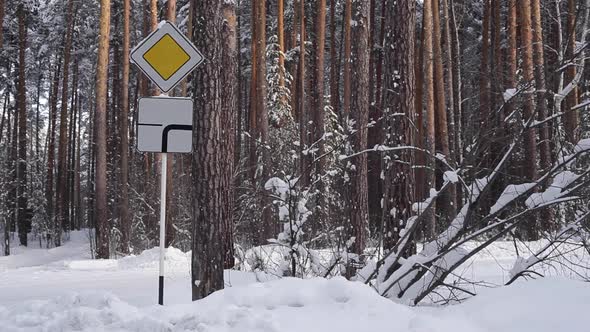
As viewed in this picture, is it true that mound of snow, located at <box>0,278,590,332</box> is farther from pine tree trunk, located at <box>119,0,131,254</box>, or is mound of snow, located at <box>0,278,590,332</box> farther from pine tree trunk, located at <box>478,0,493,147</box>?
pine tree trunk, located at <box>119,0,131,254</box>

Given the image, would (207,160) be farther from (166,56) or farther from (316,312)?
(316,312)

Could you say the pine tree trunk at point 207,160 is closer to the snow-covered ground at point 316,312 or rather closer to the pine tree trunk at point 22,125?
the snow-covered ground at point 316,312

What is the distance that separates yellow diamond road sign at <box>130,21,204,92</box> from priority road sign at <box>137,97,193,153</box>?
243 mm

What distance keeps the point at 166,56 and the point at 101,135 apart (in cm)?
1169

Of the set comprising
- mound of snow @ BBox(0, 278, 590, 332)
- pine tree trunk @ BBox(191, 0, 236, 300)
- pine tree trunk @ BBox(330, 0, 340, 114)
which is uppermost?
pine tree trunk @ BBox(330, 0, 340, 114)

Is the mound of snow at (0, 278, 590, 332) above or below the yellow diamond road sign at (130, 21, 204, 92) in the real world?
below

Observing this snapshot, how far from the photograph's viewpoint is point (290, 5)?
24891 mm

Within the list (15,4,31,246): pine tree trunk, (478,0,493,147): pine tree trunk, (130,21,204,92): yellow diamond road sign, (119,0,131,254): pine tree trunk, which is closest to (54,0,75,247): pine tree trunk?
(15,4,31,246): pine tree trunk

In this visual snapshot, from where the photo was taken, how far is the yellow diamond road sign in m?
5.76

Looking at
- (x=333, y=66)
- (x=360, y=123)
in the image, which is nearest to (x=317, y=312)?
(x=360, y=123)

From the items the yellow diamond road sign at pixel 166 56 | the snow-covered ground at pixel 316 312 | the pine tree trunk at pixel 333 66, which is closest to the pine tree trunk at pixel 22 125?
the pine tree trunk at pixel 333 66

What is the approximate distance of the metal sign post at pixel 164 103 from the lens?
18.5ft

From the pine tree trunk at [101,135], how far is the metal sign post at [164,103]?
36.3 ft

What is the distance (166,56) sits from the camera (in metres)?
5.85
